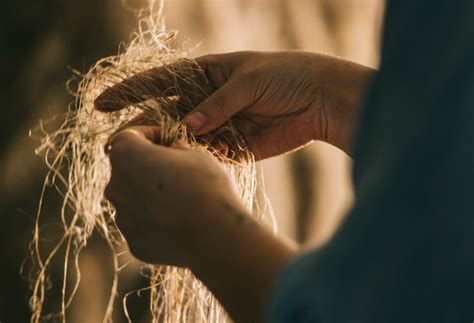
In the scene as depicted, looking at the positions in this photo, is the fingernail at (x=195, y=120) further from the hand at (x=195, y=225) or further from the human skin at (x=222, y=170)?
Answer: the hand at (x=195, y=225)

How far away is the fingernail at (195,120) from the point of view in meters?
0.70

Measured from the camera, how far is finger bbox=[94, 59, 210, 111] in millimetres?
736

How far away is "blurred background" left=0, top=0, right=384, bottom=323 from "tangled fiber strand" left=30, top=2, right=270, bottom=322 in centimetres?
2

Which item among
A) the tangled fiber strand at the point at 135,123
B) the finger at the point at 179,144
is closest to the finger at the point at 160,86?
the tangled fiber strand at the point at 135,123

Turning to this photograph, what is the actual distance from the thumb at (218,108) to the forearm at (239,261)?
24cm

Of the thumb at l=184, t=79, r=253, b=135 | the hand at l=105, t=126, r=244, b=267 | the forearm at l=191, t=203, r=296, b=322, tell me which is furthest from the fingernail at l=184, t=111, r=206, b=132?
the forearm at l=191, t=203, r=296, b=322

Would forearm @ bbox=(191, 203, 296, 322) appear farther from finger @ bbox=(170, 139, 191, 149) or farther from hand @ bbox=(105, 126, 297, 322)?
finger @ bbox=(170, 139, 191, 149)

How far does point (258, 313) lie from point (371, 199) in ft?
0.40

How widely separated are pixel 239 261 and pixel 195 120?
28cm

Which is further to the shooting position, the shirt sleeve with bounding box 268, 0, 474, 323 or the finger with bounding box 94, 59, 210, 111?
the finger with bounding box 94, 59, 210, 111

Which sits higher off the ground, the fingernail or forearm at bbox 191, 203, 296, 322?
the fingernail

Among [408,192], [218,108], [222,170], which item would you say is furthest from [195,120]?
[408,192]

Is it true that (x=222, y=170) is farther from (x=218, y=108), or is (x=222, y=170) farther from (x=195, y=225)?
(x=218, y=108)

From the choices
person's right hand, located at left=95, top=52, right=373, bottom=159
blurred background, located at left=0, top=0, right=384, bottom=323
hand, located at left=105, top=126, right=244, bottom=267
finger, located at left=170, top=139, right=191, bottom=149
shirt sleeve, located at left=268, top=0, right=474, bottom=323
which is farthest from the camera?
blurred background, located at left=0, top=0, right=384, bottom=323
